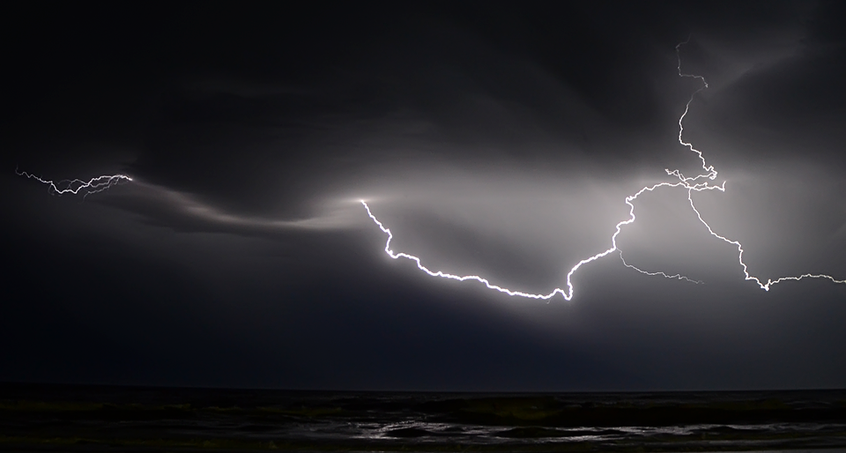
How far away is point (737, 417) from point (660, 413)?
4.48m

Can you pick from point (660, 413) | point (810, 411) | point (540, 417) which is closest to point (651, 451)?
point (540, 417)

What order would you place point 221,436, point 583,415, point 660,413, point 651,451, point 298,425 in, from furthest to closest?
point 660,413 → point 583,415 → point 298,425 → point 221,436 → point 651,451

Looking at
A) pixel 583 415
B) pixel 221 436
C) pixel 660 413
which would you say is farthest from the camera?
pixel 660 413

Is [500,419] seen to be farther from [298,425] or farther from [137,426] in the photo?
[137,426]

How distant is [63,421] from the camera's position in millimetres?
21031

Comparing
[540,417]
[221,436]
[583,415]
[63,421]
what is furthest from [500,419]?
[63,421]

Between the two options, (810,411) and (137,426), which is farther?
(810,411)

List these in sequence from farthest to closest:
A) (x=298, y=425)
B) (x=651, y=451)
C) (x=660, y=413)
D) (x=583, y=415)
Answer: (x=660, y=413), (x=583, y=415), (x=298, y=425), (x=651, y=451)

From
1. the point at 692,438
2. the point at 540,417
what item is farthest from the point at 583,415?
the point at 692,438

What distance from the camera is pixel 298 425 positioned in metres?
20.8

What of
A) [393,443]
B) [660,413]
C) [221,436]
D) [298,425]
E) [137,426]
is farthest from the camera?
[660,413]

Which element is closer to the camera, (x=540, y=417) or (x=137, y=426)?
(x=137, y=426)

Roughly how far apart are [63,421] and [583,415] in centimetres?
2031

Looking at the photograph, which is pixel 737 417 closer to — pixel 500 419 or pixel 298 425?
pixel 500 419
